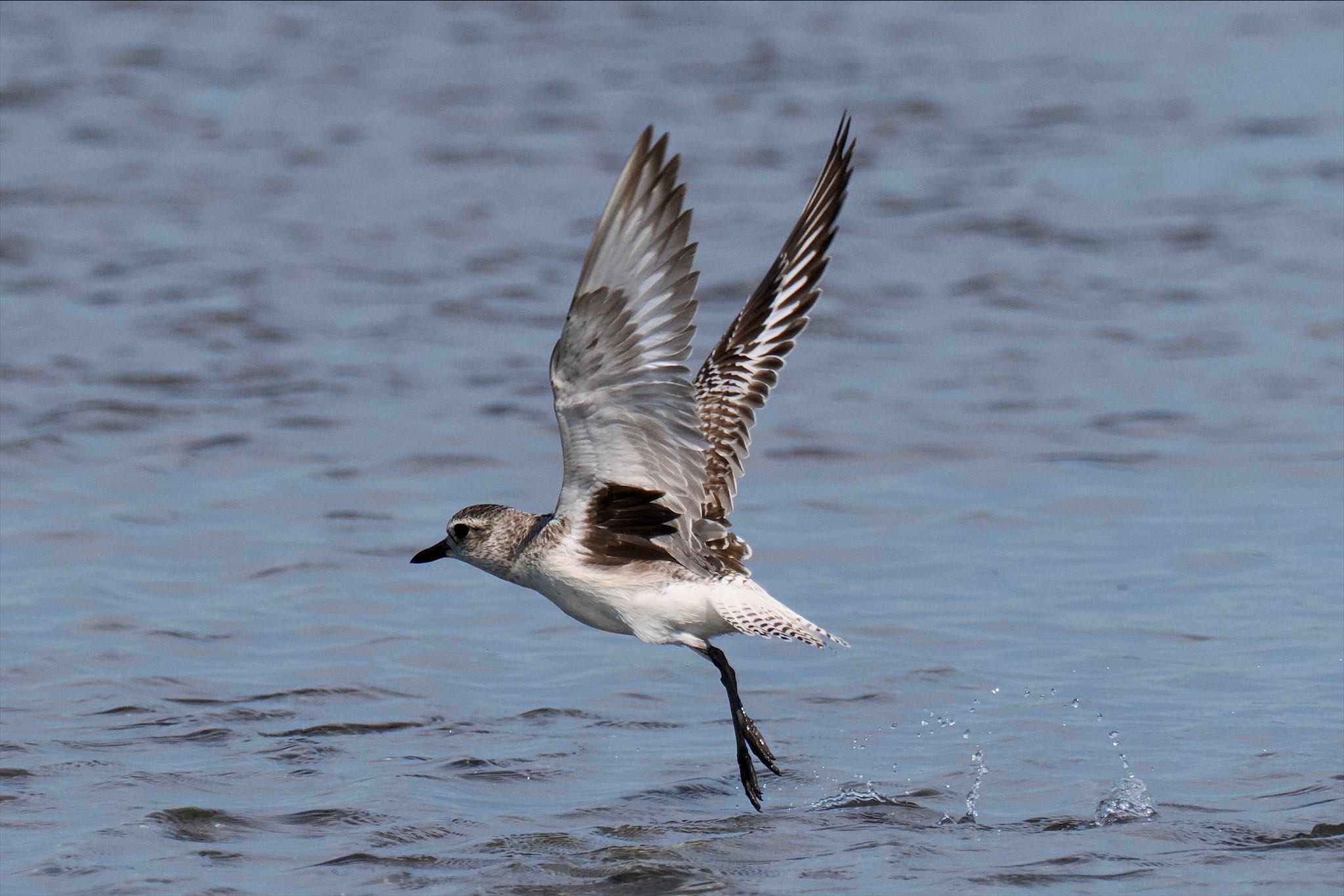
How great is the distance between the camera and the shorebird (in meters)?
6.55

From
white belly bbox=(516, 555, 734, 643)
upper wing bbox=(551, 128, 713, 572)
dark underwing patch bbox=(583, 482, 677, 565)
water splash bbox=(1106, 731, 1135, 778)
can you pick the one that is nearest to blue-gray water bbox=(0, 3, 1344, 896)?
water splash bbox=(1106, 731, 1135, 778)

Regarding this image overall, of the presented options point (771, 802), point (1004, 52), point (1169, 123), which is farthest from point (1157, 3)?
point (771, 802)

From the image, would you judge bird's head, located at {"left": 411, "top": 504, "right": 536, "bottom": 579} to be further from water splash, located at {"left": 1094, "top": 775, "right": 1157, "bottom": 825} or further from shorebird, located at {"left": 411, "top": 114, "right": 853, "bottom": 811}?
water splash, located at {"left": 1094, "top": 775, "right": 1157, "bottom": 825}

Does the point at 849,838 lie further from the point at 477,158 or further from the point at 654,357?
the point at 477,158

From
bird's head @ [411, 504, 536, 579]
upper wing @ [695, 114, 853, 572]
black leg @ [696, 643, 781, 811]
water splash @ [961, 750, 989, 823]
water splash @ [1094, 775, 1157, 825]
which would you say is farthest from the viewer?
upper wing @ [695, 114, 853, 572]

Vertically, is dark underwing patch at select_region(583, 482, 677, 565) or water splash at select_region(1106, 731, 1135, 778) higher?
dark underwing patch at select_region(583, 482, 677, 565)

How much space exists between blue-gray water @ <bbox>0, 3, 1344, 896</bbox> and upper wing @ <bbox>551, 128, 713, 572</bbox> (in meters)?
1.23

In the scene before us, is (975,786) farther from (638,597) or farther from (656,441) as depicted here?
(656,441)

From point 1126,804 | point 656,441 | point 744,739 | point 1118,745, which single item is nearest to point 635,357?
point 656,441

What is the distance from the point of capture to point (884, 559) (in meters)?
10.2

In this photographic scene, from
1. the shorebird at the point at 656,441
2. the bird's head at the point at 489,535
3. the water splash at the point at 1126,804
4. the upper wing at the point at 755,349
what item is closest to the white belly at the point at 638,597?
the shorebird at the point at 656,441

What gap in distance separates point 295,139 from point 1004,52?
24.8 ft

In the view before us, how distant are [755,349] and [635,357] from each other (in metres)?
1.96

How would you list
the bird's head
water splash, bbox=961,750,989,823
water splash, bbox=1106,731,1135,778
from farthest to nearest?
1. the bird's head
2. water splash, bbox=1106,731,1135,778
3. water splash, bbox=961,750,989,823
